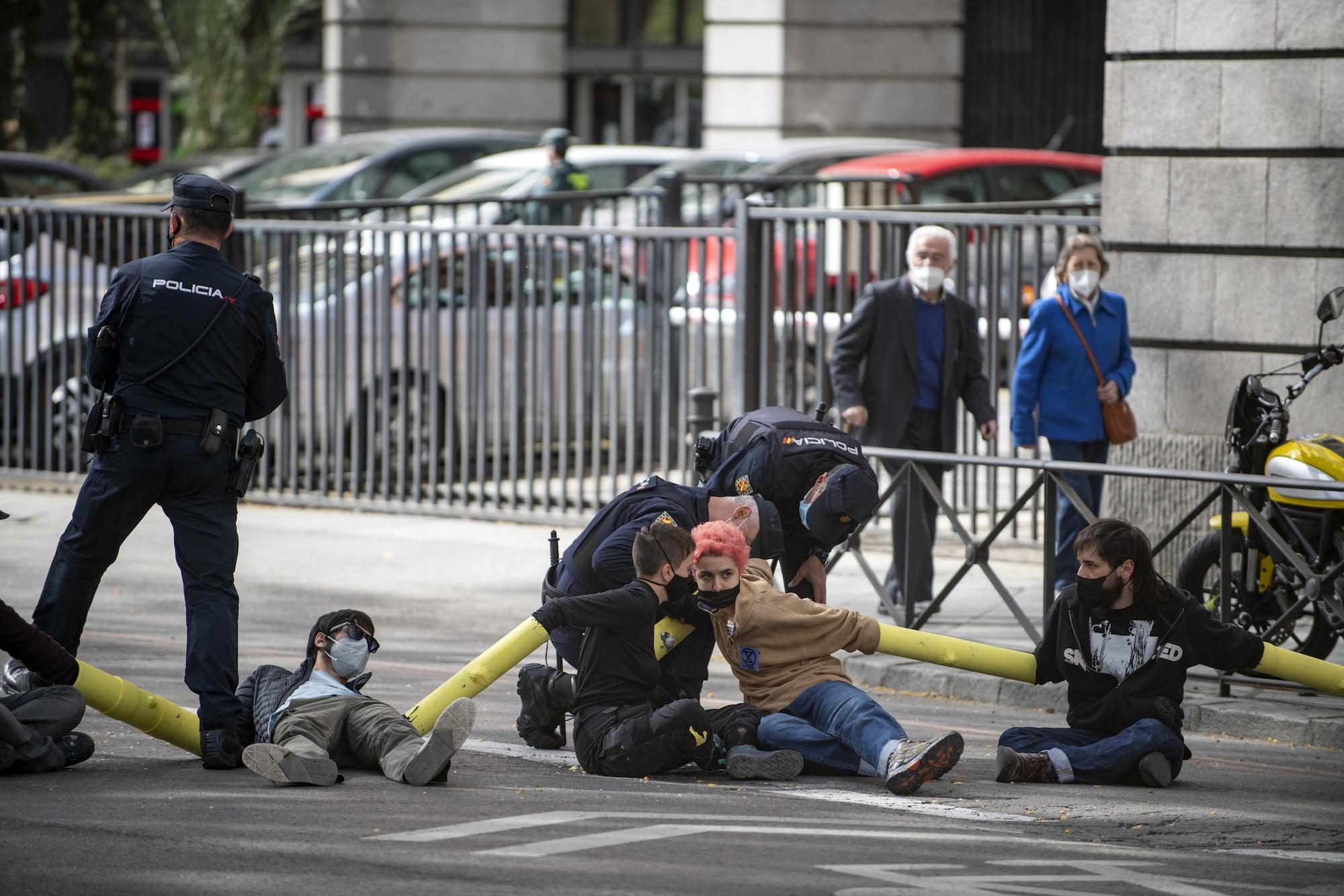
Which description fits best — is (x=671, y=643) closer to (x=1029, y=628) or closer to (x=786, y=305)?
(x=1029, y=628)

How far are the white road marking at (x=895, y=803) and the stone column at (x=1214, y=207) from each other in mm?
4031

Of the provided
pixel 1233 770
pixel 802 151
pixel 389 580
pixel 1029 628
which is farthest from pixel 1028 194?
pixel 1233 770

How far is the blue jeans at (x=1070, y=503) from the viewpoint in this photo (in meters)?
9.63

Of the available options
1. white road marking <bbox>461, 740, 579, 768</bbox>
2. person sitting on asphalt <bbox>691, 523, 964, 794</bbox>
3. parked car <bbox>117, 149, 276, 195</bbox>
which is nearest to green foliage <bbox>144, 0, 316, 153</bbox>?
parked car <bbox>117, 149, 276, 195</bbox>

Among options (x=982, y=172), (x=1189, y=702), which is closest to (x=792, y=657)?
(x=1189, y=702)

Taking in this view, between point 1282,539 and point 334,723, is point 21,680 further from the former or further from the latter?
point 1282,539

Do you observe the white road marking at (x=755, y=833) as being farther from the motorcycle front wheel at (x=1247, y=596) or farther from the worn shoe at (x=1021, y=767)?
the motorcycle front wheel at (x=1247, y=596)

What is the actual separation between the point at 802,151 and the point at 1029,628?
11570 mm

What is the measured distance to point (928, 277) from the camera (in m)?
10.2

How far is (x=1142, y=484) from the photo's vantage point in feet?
35.4

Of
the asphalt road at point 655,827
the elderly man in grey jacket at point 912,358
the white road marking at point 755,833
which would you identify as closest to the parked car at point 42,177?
→ the elderly man in grey jacket at point 912,358

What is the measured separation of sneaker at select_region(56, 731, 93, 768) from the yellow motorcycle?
4.41 metres

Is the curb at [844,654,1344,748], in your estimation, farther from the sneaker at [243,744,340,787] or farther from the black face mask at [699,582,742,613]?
the sneaker at [243,744,340,787]

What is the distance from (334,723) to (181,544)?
80 cm
